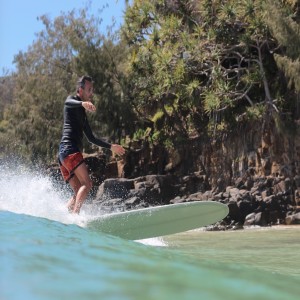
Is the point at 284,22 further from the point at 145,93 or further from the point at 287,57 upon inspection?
the point at 145,93

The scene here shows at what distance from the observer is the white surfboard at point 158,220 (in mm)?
5692

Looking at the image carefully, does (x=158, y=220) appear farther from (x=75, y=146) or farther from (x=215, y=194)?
(x=215, y=194)

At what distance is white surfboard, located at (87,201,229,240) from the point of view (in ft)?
18.7

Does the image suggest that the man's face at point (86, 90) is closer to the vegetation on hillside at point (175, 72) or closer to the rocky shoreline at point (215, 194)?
the rocky shoreline at point (215, 194)

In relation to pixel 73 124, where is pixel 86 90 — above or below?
above

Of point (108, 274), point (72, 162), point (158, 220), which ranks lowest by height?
point (108, 274)

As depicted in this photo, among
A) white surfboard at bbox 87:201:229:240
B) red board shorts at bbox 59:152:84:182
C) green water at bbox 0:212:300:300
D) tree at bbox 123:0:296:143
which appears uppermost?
tree at bbox 123:0:296:143

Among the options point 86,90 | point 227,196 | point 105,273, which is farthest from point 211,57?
point 105,273

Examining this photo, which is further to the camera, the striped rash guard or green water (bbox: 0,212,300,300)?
the striped rash guard

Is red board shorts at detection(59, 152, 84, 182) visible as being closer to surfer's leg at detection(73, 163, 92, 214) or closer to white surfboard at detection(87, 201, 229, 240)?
surfer's leg at detection(73, 163, 92, 214)

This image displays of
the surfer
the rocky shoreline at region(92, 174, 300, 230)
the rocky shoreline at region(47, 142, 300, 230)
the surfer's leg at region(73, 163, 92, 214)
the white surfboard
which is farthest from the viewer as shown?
the rocky shoreline at region(47, 142, 300, 230)

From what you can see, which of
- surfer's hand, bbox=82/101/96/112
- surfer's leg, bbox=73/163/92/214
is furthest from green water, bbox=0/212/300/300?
surfer's leg, bbox=73/163/92/214

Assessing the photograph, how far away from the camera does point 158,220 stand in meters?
6.01

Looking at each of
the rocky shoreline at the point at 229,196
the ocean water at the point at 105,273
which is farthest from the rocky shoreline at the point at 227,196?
the ocean water at the point at 105,273
